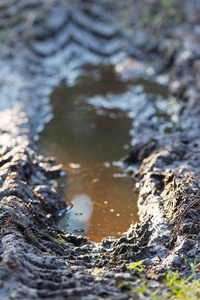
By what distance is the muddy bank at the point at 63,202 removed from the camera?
2.68 m

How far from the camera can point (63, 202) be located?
4.65 meters

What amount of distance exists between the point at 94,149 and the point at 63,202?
170cm

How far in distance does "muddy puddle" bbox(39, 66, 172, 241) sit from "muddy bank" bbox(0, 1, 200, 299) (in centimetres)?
23

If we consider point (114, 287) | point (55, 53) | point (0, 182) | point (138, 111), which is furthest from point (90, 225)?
point (55, 53)

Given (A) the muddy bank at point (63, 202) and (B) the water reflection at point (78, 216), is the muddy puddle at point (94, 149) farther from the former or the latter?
(A) the muddy bank at point (63, 202)

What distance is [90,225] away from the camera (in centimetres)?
429

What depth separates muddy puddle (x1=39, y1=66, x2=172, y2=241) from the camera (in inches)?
174

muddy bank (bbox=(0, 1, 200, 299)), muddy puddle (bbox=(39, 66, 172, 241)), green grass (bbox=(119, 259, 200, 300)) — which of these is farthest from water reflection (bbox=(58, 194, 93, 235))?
green grass (bbox=(119, 259, 200, 300))

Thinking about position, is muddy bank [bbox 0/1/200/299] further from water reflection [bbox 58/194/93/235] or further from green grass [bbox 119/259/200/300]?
water reflection [bbox 58/194/93/235]

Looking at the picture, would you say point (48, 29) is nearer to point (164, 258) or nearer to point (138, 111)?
point (138, 111)

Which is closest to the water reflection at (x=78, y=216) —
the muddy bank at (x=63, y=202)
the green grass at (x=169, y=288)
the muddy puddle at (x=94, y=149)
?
the muddy puddle at (x=94, y=149)

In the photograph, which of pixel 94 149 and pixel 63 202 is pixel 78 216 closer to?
pixel 63 202

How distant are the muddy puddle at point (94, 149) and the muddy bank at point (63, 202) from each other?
0.74 ft

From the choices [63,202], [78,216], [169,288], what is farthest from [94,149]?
[169,288]
